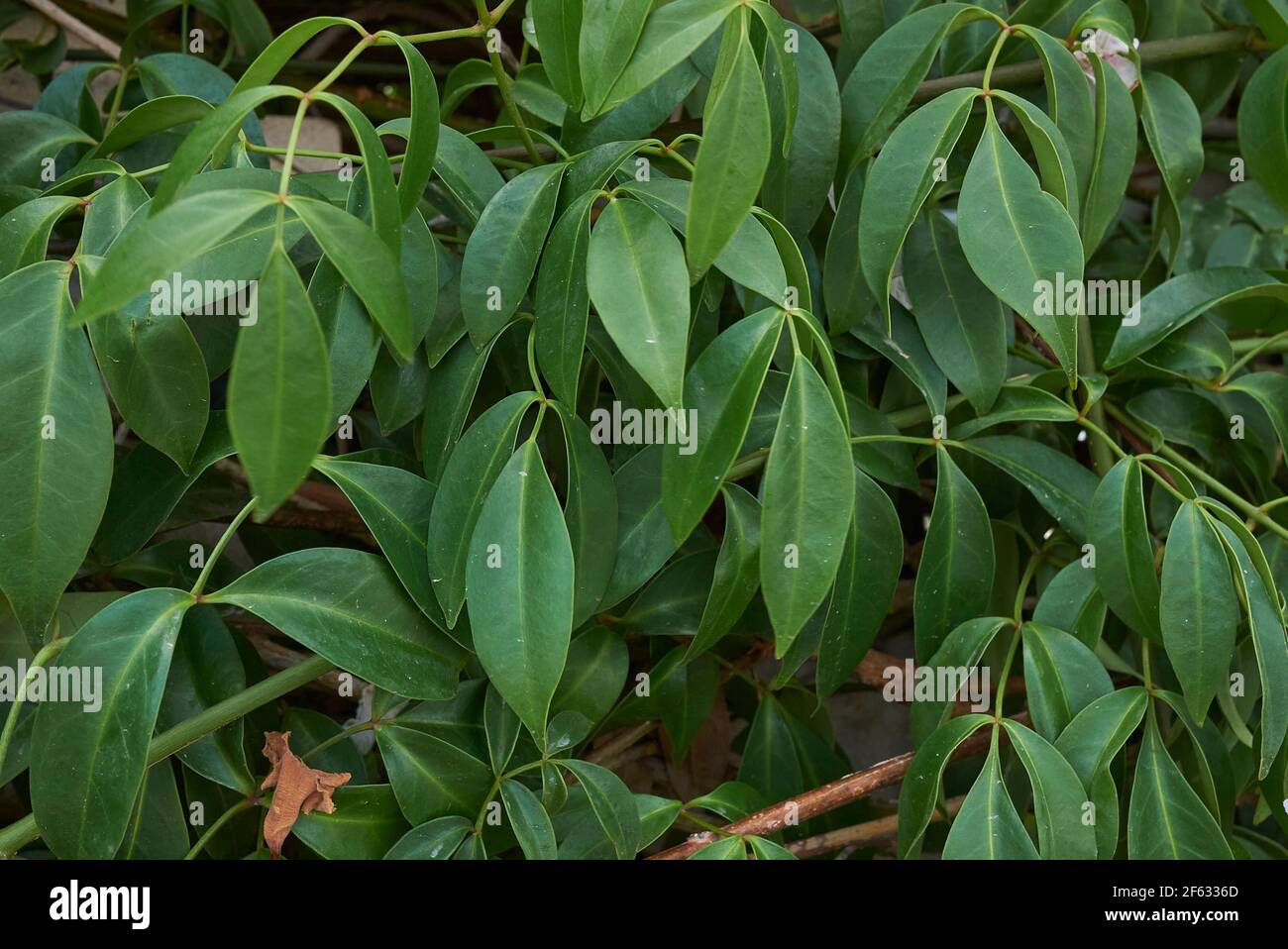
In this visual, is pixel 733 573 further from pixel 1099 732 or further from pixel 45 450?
pixel 45 450

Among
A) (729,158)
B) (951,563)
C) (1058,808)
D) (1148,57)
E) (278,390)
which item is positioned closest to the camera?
(278,390)

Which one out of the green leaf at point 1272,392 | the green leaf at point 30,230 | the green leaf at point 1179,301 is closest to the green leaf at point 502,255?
the green leaf at point 30,230

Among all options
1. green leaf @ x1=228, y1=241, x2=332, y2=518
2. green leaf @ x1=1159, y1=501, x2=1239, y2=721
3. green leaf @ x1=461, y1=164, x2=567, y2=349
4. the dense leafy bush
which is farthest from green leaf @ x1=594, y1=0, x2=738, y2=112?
green leaf @ x1=1159, y1=501, x2=1239, y2=721

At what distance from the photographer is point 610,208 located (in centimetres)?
61

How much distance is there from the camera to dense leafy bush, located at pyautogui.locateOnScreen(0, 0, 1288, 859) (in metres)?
0.58

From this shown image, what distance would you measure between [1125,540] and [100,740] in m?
0.62

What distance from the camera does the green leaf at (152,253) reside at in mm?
445

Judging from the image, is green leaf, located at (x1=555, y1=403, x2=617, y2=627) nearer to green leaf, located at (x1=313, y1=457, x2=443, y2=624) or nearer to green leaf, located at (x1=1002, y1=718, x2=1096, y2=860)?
green leaf, located at (x1=313, y1=457, x2=443, y2=624)

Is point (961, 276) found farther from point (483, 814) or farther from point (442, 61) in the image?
point (442, 61)

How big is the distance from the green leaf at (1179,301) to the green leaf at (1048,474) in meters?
0.08

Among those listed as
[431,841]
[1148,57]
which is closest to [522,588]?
[431,841]

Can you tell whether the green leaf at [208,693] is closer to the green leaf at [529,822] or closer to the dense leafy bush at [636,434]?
the dense leafy bush at [636,434]

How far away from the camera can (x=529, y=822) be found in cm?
67
